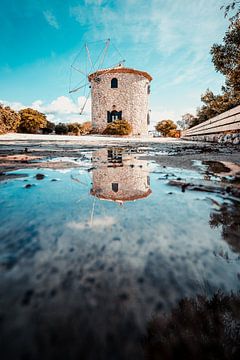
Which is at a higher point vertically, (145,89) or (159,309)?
(145,89)

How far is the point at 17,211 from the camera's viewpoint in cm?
88

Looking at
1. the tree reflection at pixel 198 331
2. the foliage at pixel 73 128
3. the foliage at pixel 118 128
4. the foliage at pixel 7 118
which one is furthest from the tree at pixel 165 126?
the tree reflection at pixel 198 331

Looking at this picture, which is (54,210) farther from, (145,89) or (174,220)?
(145,89)

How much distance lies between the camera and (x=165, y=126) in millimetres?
33781

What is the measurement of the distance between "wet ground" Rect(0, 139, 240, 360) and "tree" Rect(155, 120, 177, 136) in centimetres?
3447

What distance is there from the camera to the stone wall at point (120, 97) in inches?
956

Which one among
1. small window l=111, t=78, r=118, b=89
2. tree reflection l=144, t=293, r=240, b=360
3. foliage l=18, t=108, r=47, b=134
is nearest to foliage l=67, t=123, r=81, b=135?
foliage l=18, t=108, r=47, b=134

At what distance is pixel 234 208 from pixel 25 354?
93 cm

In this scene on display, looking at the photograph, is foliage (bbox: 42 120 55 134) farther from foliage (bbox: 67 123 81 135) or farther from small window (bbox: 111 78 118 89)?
small window (bbox: 111 78 118 89)

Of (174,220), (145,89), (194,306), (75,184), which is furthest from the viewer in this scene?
(145,89)

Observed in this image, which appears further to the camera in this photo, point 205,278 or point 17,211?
point 17,211

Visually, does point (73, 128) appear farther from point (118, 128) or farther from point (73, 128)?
point (118, 128)

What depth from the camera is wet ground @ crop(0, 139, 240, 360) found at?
0.32 meters

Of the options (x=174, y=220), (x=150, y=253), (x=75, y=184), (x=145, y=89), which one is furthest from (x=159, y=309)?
(x=145, y=89)
